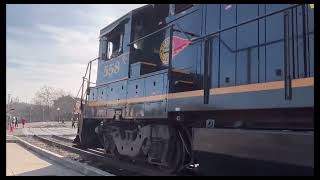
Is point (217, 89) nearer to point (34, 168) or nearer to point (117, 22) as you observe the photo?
point (117, 22)

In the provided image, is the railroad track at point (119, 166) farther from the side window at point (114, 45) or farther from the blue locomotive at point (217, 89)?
the side window at point (114, 45)

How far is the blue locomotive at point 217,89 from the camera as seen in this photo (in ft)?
16.0

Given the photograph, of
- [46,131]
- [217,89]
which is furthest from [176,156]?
[46,131]

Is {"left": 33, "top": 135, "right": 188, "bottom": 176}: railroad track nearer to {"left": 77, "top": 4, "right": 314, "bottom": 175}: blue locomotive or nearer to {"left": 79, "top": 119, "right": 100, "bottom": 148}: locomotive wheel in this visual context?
{"left": 77, "top": 4, "right": 314, "bottom": 175}: blue locomotive

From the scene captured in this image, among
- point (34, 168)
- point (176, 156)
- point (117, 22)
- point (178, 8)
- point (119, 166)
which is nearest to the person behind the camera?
point (176, 156)

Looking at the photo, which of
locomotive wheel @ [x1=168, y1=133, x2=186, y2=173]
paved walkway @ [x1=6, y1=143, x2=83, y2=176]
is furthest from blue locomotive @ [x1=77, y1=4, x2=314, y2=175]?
paved walkway @ [x1=6, y1=143, x2=83, y2=176]

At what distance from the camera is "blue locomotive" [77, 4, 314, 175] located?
488cm

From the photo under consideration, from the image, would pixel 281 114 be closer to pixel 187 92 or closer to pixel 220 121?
pixel 220 121

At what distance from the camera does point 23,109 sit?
95.8m

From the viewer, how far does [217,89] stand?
5.93 meters

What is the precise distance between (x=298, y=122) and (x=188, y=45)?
298 centimetres

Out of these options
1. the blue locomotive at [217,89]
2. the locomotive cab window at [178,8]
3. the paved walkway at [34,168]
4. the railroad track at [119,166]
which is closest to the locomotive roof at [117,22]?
the blue locomotive at [217,89]

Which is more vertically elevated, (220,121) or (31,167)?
(220,121)
